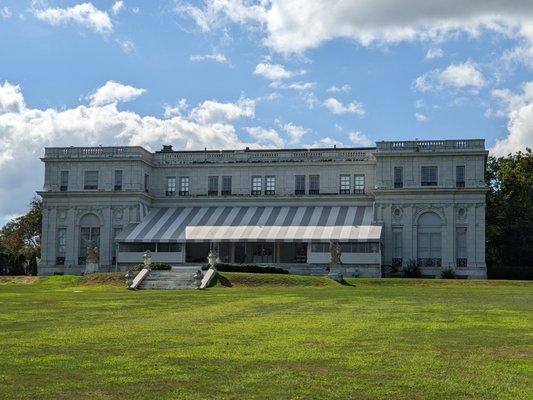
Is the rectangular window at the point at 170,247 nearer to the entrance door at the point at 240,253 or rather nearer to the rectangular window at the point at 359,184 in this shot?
the entrance door at the point at 240,253

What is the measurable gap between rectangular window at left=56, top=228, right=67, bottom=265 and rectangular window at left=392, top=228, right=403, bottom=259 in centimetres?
2582

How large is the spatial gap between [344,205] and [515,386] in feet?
166

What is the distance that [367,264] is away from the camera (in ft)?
184

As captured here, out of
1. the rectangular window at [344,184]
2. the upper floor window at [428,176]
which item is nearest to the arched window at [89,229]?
the rectangular window at [344,184]

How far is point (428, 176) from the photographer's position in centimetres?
5878

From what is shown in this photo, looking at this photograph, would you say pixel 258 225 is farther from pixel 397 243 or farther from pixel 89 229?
pixel 89 229

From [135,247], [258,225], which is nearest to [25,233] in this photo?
[135,247]

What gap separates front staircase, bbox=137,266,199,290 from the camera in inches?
1662

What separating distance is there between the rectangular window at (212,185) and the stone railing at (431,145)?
A: 13.5 meters

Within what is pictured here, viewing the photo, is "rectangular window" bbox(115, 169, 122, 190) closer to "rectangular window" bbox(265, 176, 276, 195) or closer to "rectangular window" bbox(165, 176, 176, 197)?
"rectangular window" bbox(165, 176, 176, 197)

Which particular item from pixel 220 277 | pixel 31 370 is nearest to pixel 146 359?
pixel 31 370

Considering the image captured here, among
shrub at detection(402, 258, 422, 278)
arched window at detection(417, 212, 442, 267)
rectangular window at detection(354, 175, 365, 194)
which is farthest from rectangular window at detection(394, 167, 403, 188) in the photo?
shrub at detection(402, 258, 422, 278)

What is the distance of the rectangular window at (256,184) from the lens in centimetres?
6312

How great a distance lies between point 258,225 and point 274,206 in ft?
12.3
